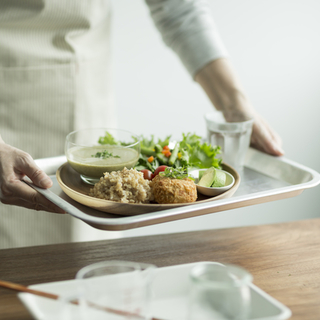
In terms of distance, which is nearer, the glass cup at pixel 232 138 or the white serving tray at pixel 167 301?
the white serving tray at pixel 167 301

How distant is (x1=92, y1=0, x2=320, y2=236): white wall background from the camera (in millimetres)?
2521

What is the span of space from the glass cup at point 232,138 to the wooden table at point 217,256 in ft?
0.87

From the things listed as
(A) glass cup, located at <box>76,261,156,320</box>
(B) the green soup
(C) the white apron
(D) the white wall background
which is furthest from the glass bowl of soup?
(D) the white wall background

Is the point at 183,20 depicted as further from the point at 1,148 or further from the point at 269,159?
the point at 1,148

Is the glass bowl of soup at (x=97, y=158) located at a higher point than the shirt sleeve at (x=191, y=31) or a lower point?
lower

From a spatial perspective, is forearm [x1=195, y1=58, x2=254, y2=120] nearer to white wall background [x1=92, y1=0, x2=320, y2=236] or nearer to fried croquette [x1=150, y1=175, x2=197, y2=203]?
fried croquette [x1=150, y1=175, x2=197, y2=203]

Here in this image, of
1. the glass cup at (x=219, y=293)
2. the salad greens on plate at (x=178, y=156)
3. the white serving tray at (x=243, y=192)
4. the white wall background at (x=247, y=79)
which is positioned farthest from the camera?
the white wall background at (x=247, y=79)

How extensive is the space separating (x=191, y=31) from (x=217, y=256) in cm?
92

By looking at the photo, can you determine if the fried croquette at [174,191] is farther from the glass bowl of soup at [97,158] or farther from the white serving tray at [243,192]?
the glass bowl of soup at [97,158]

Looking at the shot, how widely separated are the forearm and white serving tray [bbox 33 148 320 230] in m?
0.17

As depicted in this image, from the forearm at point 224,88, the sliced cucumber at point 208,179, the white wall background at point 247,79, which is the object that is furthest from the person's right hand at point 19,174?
the white wall background at point 247,79

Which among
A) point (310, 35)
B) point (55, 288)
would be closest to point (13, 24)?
point (55, 288)

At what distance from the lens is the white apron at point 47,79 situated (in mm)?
1563

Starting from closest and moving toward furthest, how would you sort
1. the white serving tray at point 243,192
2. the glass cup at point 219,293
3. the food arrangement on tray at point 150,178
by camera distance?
1. the glass cup at point 219,293
2. the white serving tray at point 243,192
3. the food arrangement on tray at point 150,178
